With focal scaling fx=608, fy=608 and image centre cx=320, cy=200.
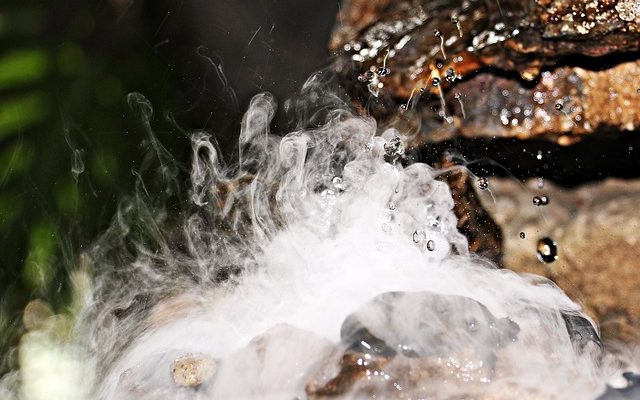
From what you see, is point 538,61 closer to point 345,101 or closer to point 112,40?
point 345,101

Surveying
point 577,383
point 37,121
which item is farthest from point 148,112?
point 577,383

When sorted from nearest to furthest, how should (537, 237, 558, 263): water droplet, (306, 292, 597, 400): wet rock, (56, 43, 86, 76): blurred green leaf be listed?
(306, 292, 597, 400): wet rock < (537, 237, 558, 263): water droplet < (56, 43, 86, 76): blurred green leaf

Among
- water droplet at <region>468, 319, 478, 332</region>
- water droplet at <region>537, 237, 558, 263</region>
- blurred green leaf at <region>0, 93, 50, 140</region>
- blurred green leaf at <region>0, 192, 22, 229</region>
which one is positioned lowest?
water droplet at <region>537, 237, 558, 263</region>

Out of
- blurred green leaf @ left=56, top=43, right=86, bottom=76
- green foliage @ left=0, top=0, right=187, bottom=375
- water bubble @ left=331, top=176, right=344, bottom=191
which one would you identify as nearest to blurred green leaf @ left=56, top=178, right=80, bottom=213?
green foliage @ left=0, top=0, right=187, bottom=375

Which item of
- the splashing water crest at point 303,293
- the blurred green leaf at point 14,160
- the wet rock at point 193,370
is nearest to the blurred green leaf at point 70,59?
the blurred green leaf at point 14,160

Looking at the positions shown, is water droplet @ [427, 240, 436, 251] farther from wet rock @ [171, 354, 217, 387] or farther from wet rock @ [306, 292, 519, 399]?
wet rock @ [171, 354, 217, 387]
